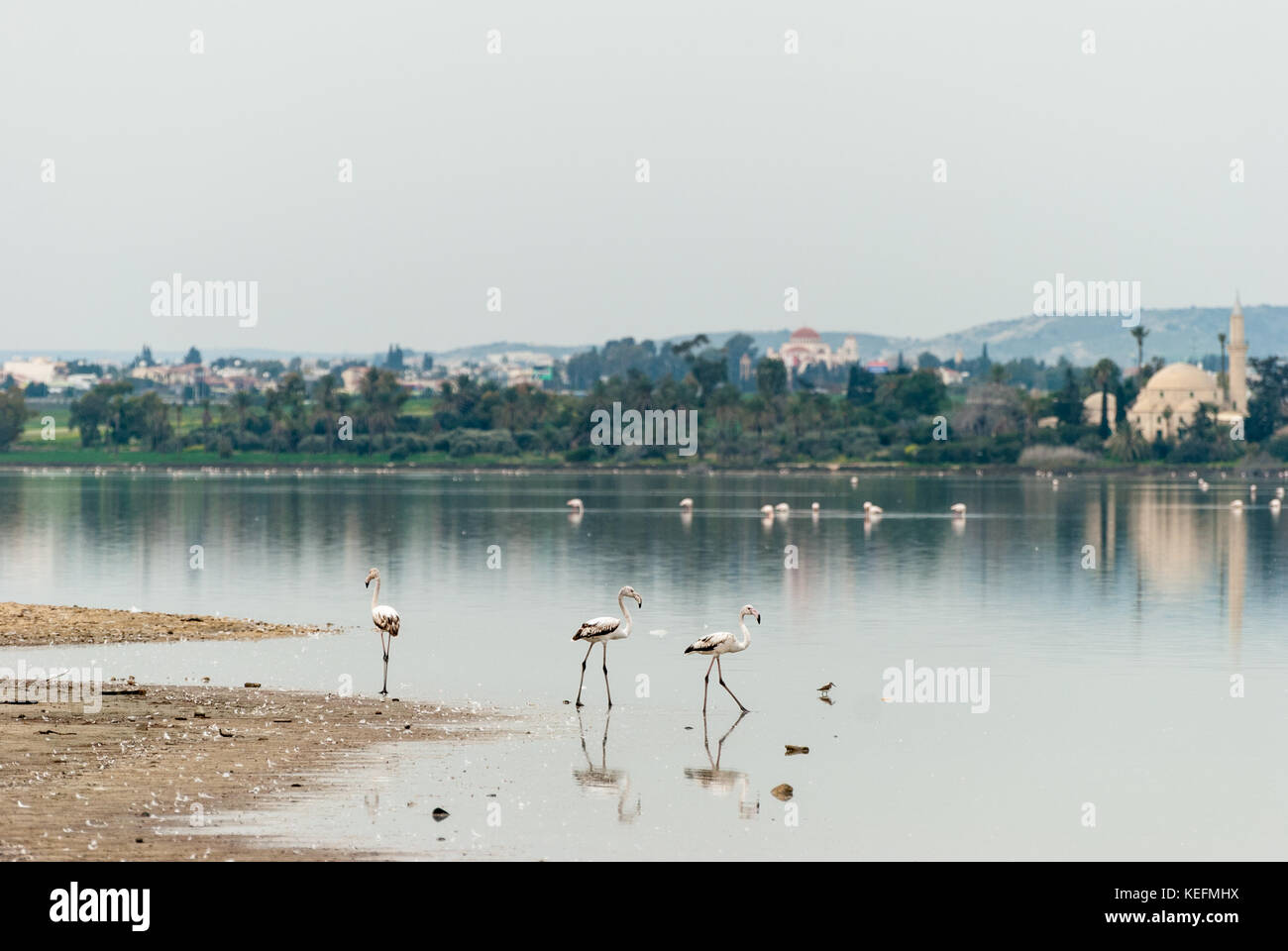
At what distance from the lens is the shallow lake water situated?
20.2 metres

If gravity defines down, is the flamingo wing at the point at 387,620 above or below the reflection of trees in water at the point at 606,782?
above

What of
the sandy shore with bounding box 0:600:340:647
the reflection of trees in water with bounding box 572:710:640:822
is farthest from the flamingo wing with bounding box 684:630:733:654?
the sandy shore with bounding box 0:600:340:647

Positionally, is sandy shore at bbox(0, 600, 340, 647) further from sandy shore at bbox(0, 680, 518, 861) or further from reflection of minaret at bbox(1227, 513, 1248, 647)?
reflection of minaret at bbox(1227, 513, 1248, 647)

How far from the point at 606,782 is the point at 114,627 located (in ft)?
68.8

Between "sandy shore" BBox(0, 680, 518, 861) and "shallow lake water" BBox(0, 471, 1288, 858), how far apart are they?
0.79 metres

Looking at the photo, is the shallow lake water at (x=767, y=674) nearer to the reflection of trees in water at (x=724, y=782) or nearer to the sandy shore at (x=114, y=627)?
the reflection of trees in water at (x=724, y=782)

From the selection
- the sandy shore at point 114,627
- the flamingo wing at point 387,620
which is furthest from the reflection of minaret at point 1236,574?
the sandy shore at point 114,627

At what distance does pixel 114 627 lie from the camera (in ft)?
129

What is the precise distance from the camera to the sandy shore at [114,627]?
37.2 meters

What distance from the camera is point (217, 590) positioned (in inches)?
2045

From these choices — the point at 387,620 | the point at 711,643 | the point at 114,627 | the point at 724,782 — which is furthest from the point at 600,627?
the point at 114,627

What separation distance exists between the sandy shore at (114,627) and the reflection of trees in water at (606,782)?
17.1 metres
